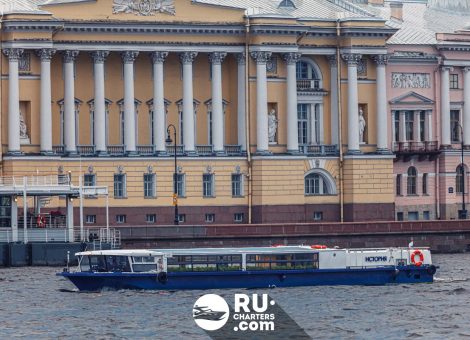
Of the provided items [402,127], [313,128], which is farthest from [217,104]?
[402,127]

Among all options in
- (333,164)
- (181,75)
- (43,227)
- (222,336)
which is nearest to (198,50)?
(181,75)

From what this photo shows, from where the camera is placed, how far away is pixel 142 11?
108 metres

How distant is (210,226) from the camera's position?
320ft

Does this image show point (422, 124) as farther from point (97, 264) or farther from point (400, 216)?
point (97, 264)

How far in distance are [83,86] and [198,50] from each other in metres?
5.51

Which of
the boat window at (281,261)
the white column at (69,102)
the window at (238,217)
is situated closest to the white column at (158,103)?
the white column at (69,102)

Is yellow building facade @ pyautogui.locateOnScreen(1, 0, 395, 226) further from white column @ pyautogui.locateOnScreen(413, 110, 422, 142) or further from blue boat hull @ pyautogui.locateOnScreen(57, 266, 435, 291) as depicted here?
blue boat hull @ pyautogui.locateOnScreen(57, 266, 435, 291)

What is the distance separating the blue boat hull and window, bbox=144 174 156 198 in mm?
25697

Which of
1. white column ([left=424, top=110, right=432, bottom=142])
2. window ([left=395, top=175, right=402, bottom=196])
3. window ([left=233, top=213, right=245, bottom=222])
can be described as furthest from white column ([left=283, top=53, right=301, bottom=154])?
white column ([left=424, top=110, right=432, bottom=142])

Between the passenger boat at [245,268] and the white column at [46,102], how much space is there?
2289 cm

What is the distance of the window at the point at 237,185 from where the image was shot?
110 meters

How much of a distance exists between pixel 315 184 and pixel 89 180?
38.9 ft

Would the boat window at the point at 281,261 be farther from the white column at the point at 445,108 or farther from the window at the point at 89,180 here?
the white column at the point at 445,108

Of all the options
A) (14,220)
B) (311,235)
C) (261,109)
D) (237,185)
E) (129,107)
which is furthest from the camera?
(237,185)
